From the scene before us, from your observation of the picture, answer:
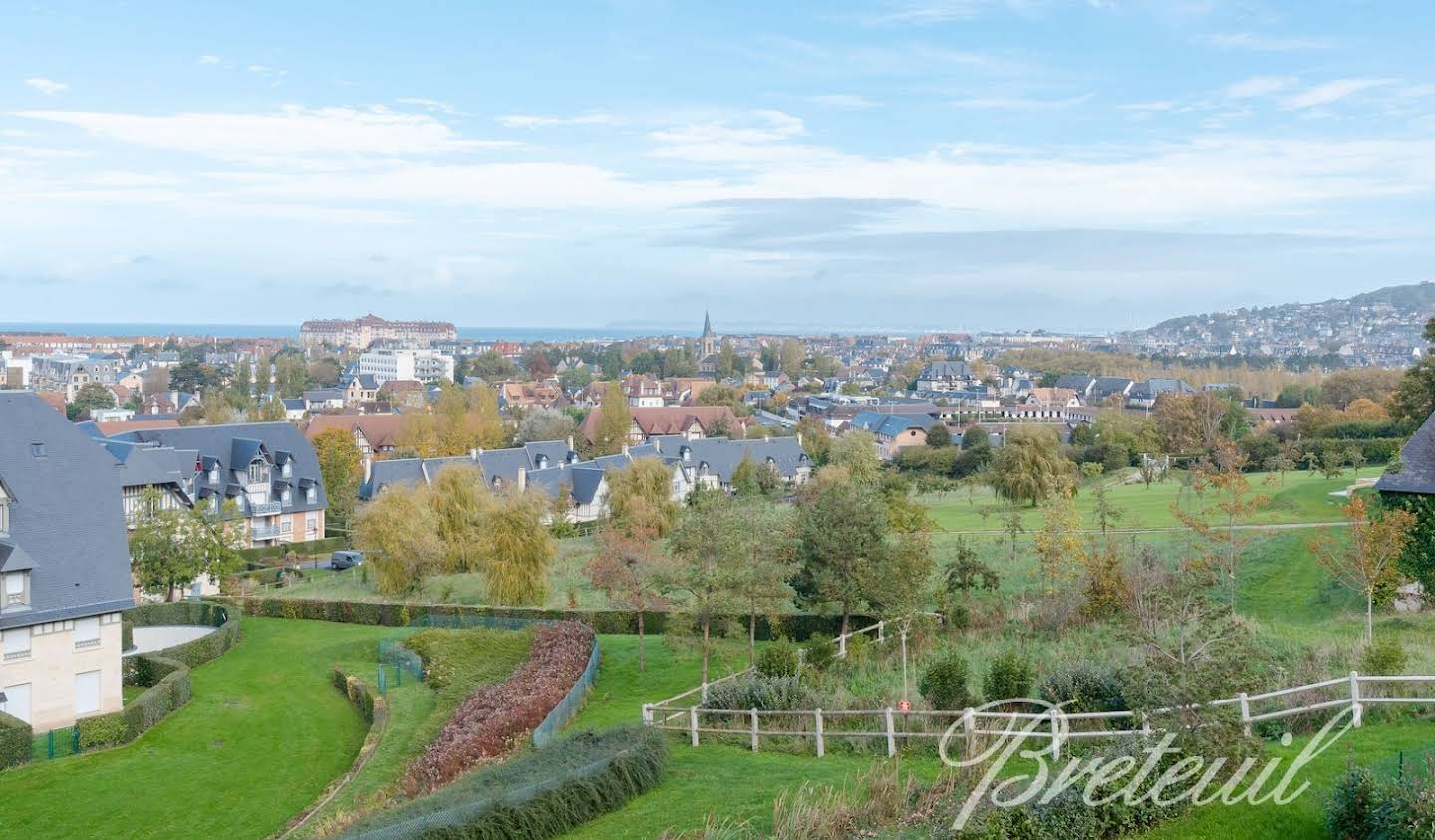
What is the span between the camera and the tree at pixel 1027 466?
2098 inches

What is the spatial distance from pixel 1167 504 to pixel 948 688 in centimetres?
3264

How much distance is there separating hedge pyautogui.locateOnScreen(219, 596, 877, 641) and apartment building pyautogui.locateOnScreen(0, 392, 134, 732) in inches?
395

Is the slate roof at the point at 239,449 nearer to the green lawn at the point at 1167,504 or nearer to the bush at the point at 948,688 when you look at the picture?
the green lawn at the point at 1167,504

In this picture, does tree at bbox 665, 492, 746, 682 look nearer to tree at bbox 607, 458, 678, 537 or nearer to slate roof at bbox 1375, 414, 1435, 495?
slate roof at bbox 1375, 414, 1435, 495

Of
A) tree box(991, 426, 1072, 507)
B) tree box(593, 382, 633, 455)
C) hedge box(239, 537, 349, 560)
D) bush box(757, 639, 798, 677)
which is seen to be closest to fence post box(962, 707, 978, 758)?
bush box(757, 639, 798, 677)

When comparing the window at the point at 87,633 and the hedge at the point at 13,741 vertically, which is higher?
the window at the point at 87,633

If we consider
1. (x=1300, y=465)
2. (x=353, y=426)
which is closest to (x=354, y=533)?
(x=353, y=426)

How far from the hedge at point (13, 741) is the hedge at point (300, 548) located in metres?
28.2

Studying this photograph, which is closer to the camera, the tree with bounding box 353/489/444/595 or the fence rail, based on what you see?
the fence rail

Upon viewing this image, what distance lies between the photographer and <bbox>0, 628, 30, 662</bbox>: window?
25.0 metres

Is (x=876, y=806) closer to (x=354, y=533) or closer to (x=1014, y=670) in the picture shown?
(x=1014, y=670)

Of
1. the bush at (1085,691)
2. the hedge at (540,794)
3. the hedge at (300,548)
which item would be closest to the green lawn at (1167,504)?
the bush at (1085,691)

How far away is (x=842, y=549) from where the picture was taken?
25.9 meters

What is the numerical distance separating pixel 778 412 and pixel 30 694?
125m
